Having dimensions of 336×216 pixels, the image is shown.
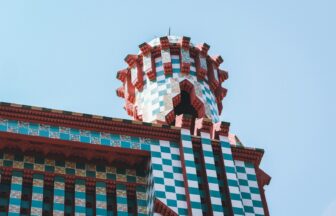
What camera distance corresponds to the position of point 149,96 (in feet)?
72.4

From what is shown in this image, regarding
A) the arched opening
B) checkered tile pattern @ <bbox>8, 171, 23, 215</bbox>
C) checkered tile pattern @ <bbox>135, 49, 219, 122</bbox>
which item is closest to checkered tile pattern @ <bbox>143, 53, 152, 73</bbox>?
checkered tile pattern @ <bbox>135, 49, 219, 122</bbox>

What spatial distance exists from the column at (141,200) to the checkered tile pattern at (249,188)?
6.55 feet

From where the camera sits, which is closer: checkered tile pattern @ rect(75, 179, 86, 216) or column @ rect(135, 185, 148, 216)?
checkered tile pattern @ rect(75, 179, 86, 216)

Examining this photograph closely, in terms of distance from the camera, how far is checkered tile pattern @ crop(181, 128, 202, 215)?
1758cm

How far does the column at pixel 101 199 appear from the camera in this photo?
58.1ft

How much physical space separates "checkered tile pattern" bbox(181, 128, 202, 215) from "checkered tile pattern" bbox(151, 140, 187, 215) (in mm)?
152

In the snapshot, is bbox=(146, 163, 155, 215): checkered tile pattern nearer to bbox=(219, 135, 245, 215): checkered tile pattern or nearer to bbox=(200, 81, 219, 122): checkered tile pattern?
bbox=(219, 135, 245, 215): checkered tile pattern

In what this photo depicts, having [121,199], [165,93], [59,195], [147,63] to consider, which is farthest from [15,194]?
[147,63]

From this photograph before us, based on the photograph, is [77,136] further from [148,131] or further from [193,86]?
[193,86]

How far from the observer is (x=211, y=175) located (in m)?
18.5

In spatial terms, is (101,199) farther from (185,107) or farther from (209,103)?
(209,103)

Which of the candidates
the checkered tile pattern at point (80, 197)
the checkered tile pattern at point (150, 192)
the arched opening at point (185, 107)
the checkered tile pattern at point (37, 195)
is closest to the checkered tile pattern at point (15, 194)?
the checkered tile pattern at point (37, 195)

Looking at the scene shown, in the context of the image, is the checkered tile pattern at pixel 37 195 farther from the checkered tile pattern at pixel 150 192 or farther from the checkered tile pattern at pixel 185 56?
the checkered tile pattern at pixel 185 56

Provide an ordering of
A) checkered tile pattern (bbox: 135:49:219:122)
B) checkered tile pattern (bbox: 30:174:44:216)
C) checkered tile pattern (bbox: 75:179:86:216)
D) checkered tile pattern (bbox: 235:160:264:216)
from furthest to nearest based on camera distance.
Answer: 1. checkered tile pattern (bbox: 135:49:219:122)
2. checkered tile pattern (bbox: 235:160:264:216)
3. checkered tile pattern (bbox: 75:179:86:216)
4. checkered tile pattern (bbox: 30:174:44:216)
